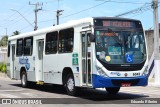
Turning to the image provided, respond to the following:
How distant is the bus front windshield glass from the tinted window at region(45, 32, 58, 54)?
3.75m

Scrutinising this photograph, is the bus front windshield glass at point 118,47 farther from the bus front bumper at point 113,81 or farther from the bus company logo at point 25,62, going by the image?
the bus company logo at point 25,62

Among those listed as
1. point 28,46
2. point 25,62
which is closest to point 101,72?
point 28,46

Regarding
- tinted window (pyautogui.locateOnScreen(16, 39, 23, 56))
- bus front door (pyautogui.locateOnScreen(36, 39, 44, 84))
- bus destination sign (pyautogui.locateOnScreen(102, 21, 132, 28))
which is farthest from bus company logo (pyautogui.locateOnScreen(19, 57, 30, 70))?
bus destination sign (pyautogui.locateOnScreen(102, 21, 132, 28))

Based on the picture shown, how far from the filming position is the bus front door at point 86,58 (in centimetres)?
1463

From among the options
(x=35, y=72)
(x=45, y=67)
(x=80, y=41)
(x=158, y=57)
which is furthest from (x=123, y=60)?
(x=158, y=57)

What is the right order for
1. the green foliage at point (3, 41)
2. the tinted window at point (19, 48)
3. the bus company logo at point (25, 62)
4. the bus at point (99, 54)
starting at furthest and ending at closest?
the green foliage at point (3, 41) → the tinted window at point (19, 48) → the bus company logo at point (25, 62) → the bus at point (99, 54)

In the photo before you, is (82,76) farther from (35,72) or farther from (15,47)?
(15,47)

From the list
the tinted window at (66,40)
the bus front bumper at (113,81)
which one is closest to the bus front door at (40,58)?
the tinted window at (66,40)

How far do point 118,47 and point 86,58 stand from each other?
1.34 metres

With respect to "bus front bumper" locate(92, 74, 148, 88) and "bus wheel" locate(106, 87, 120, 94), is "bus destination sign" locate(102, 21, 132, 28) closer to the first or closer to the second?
"bus front bumper" locate(92, 74, 148, 88)

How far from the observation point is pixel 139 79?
14.6 meters

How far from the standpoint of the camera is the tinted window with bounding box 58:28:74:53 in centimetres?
1614

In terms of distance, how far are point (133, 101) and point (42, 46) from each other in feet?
23.6

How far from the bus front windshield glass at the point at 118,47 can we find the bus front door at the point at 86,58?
20.5 inches
